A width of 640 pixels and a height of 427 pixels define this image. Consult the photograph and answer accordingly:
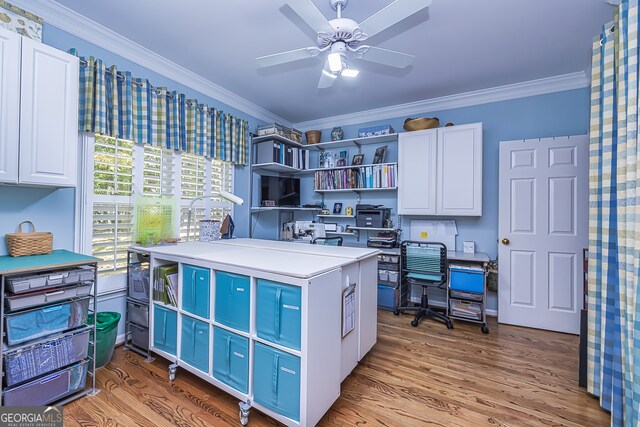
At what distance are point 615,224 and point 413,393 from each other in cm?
156

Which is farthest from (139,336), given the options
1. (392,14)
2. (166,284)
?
(392,14)

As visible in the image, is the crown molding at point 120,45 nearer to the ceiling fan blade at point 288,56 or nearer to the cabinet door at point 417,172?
the ceiling fan blade at point 288,56

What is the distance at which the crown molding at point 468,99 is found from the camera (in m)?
3.00

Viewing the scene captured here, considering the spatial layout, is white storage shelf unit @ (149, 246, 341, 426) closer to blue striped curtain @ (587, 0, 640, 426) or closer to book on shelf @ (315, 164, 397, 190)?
blue striped curtain @ (587, 0, 640, 426)

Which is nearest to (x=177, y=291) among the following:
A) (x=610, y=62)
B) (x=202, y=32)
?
(x=202, y=32)

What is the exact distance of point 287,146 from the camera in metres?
4.03

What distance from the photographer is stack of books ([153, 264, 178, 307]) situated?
2066mm

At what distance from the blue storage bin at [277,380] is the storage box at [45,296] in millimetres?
1174

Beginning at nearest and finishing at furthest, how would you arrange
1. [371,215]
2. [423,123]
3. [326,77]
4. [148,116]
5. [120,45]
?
[326,77], [120,45], [148,116], [423,123], [371,215]

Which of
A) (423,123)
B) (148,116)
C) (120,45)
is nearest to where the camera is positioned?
(120,45)

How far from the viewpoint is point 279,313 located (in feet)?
4.91

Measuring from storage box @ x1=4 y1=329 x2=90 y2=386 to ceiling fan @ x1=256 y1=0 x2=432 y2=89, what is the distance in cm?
221

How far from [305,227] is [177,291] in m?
2.29

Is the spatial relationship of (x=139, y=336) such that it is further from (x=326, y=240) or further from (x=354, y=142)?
(x=354, y=142)
